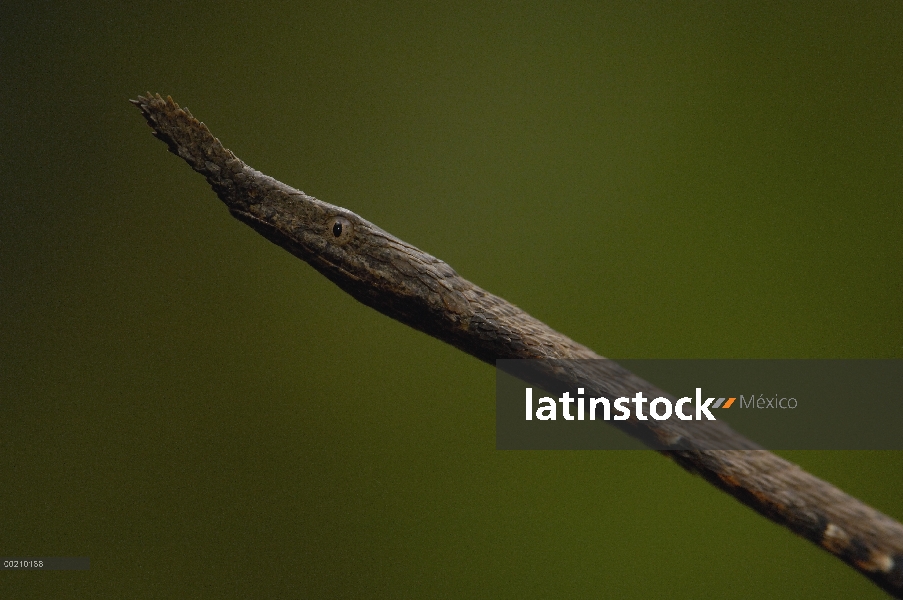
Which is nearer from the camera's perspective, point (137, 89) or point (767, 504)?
point (767, 504)

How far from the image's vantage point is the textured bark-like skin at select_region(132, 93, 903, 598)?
956 mm

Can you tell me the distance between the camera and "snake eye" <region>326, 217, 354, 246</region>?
100cm

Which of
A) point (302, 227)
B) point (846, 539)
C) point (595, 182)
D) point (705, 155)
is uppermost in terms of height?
point (705, 155)

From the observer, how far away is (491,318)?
1.01 m

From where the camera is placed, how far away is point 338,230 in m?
1.00

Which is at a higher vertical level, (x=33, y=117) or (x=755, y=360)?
(x=33, y=117)

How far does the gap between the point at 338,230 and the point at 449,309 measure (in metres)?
0.26

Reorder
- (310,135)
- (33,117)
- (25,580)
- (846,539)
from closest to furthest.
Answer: (846,539) < (25,580) < (33,117) < (310,135)

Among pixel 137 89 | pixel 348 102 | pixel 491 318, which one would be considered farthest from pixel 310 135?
pixel 491 318

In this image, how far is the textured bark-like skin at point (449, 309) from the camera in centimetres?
96

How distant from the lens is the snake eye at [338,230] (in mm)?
1001

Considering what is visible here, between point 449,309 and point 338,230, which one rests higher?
point 338,230

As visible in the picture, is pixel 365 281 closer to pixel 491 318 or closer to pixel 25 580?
pixel 491 318

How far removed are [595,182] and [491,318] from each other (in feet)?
3.18
